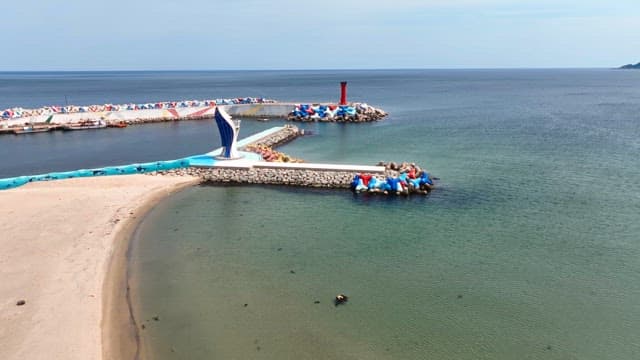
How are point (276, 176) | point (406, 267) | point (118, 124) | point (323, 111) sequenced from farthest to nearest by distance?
point (323, 111), point (118, 124), point (276, 176), point (406, 267)

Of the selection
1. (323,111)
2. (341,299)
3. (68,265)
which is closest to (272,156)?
(68,265)

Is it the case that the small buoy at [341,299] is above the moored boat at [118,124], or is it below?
below

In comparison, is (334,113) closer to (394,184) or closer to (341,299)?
(394,184)

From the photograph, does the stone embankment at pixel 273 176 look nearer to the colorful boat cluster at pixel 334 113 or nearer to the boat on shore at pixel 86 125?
the boat on shore at pixel 86 125

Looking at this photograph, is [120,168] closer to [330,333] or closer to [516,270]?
[330,333]

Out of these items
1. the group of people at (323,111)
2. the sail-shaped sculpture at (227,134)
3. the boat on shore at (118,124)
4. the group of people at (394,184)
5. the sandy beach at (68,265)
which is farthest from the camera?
the group of people at (323,111)

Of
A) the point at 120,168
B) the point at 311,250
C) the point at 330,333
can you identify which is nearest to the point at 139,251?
the point at 311,250

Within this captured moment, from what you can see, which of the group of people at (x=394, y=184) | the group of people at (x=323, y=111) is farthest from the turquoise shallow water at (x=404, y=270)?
the group of people at (x=323, y=111)
